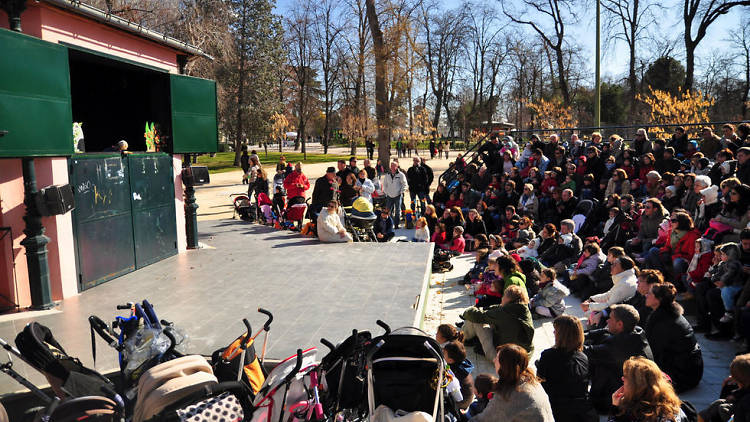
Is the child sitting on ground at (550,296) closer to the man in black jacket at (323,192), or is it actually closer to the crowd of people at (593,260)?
the crowd of people at (593,260)

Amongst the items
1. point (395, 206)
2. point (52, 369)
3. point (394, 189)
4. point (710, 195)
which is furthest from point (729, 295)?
point (395, 206)

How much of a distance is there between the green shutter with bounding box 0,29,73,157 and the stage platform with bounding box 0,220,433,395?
2036mm

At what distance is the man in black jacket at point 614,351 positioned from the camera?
5.03 m

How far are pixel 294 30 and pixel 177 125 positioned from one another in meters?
40.3

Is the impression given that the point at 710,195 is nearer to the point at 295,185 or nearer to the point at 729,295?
the point at 729,295

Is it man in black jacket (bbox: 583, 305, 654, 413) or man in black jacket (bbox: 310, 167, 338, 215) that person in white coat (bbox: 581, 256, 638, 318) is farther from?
man in black jacket (bbox: 310, 167, 338, 215)

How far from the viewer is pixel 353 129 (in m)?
44.5

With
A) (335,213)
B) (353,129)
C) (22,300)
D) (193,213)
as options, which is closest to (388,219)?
(335,213)

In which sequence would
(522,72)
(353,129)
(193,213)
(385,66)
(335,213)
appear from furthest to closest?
(522,72), (353,129), (385,66), (335,213), (193,213)

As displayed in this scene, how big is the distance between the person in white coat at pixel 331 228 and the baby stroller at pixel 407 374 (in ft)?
23.0

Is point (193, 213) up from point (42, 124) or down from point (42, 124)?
down

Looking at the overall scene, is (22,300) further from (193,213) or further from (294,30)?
(294,30)

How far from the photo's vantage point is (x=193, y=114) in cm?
987

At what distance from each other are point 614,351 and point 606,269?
380cm
